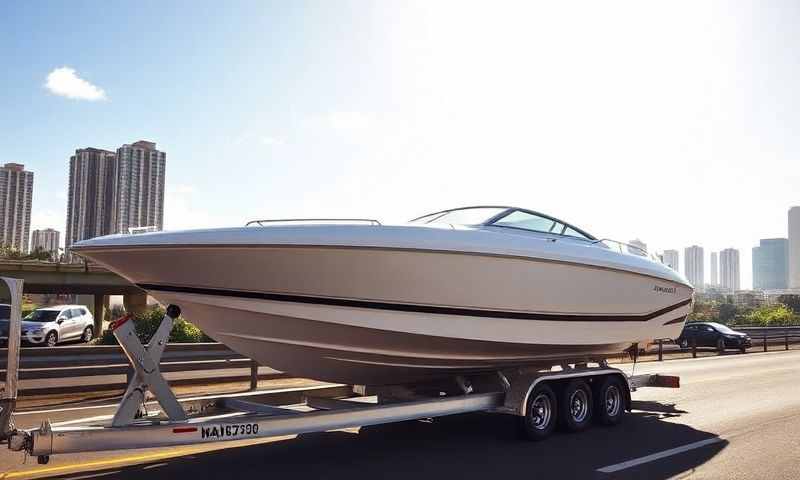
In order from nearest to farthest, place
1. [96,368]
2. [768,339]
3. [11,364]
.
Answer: [11,364]
[96,368]
[768,339]

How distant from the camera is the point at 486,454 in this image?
6379 millimetres

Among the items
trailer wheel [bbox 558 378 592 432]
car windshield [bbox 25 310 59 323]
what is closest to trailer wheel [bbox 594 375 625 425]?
trailer wheel [bbox 558 378 592 432]

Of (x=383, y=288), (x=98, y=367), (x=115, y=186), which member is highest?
(x=115, y=186)

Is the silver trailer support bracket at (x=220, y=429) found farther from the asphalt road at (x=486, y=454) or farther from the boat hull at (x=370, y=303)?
the boat hull at (x=370, y=303)

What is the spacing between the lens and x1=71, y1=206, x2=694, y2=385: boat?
18.4 ft

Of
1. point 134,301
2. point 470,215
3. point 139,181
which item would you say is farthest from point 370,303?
point 139,181

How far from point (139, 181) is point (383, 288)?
68576 millimetres

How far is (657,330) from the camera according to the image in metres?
9.06

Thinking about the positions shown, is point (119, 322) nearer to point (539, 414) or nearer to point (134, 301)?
point (539, 414)

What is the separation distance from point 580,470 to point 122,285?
103 feet

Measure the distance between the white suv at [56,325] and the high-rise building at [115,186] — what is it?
49189 mm

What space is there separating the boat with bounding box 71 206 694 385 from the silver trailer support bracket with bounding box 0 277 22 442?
1122 millimetres

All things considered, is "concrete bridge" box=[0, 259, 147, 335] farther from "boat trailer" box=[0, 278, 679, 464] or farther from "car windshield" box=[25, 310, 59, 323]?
"boat trailer" box=[0, 278, 679, 464]

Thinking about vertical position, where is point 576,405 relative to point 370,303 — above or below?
below
